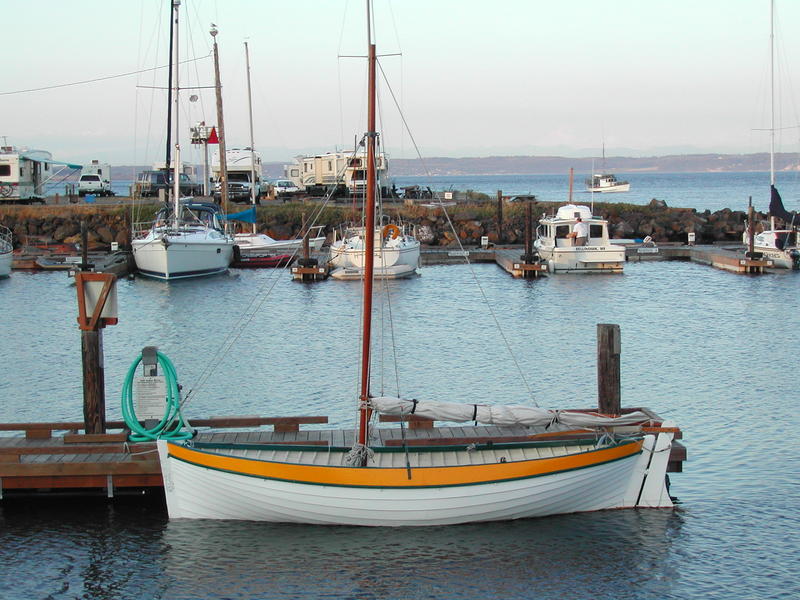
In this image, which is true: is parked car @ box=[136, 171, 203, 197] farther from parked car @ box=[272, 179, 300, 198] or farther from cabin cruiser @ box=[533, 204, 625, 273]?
cabin cruiser @ box=[533, 204, 625, 273]

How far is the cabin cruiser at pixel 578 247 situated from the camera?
5012 centimetres

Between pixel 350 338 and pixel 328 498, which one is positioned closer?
pixel 328 498

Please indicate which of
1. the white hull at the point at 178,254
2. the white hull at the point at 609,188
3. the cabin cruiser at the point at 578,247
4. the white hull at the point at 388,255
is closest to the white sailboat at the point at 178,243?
the white hull at the point at 178,254

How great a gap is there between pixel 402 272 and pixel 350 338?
16.2 metres

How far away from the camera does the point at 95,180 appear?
262 feet

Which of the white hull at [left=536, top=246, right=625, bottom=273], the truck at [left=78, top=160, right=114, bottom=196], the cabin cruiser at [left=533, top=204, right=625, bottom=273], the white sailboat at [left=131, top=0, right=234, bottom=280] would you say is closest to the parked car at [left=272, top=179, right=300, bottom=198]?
the truck at [left=78, top=160, right=114, bottom=196]

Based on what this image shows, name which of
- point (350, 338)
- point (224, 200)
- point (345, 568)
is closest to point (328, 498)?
point (345, 568)

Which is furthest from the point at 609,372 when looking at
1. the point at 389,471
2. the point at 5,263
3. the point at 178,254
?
the point at 5,263

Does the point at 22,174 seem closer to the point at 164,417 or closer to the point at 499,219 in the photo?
the point at 499,219

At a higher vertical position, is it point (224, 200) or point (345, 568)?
point (224, 200)

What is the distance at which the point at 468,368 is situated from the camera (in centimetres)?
2762

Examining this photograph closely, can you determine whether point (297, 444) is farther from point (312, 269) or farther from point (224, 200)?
point (224, 200)

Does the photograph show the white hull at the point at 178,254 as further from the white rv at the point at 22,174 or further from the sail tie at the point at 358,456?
the sail tie at the point at 358,456

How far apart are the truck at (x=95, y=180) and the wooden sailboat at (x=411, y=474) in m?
66.2
